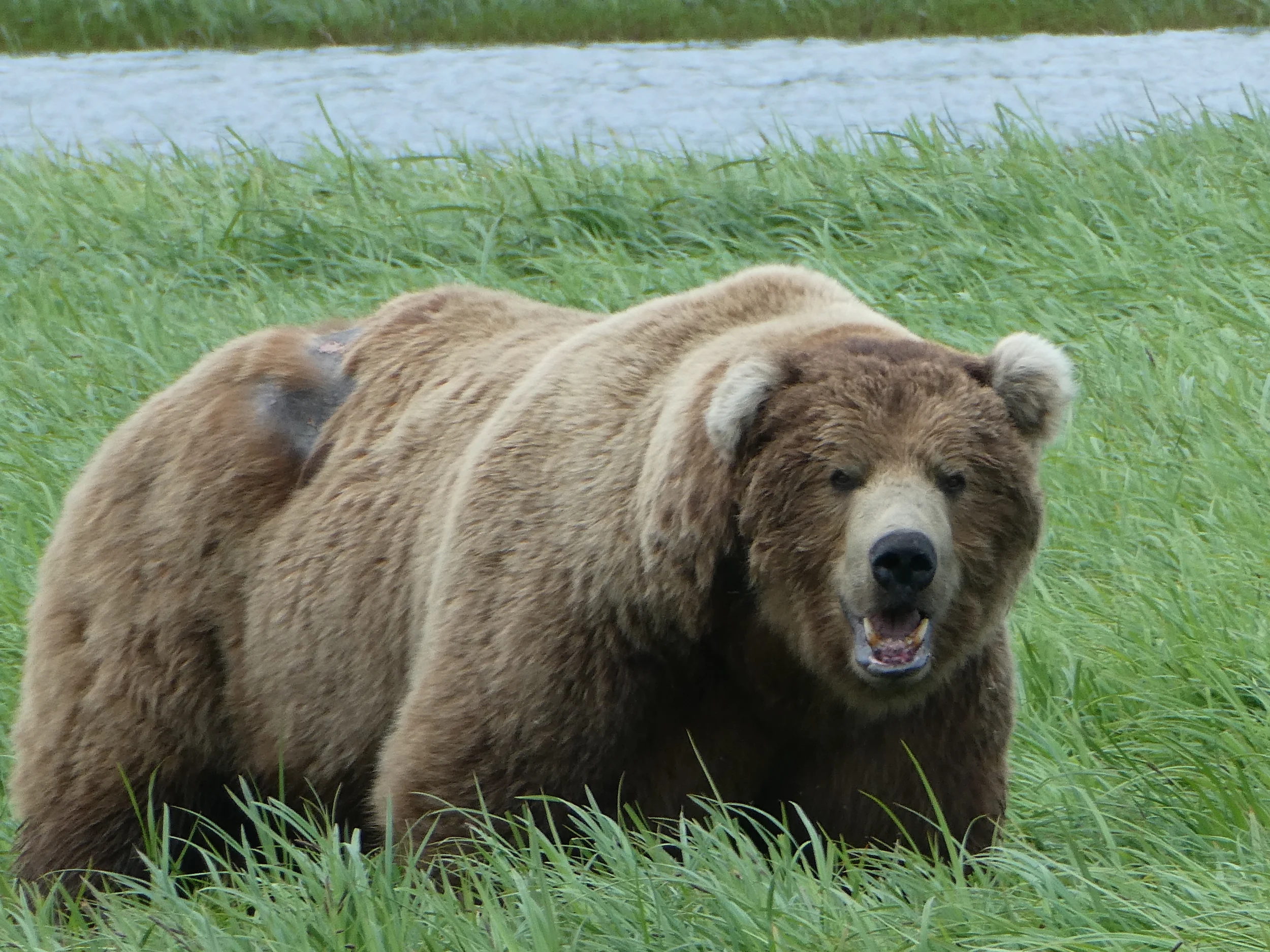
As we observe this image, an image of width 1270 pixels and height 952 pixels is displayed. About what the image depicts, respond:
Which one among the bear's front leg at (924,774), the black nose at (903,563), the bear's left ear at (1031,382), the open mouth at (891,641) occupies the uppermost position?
the bear's left ear at (1031,382)

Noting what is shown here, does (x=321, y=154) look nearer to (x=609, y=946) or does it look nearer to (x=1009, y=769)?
(x=1009, y=769)

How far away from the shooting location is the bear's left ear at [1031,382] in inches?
135

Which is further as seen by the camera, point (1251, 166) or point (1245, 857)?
point (1251, 166)

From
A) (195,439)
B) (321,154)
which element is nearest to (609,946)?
(195,439)

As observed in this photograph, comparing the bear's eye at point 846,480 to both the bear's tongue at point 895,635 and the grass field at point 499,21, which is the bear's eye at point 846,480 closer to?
Result: the bear's tongue at point 895,635

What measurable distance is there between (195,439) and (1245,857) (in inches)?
100

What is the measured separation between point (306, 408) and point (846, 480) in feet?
5.29

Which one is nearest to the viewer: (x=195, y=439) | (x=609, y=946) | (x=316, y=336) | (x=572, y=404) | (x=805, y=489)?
(x=609, y=946)

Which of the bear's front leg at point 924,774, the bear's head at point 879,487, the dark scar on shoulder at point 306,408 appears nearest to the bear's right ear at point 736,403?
the bear's head at point 879,487

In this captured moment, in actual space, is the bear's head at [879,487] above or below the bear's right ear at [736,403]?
below

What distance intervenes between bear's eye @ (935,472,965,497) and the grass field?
15.9 meters

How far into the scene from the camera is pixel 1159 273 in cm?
759

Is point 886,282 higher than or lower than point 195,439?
lower

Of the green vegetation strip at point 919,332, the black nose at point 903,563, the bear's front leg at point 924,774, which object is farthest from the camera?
the bear's front leg at point 924,774
